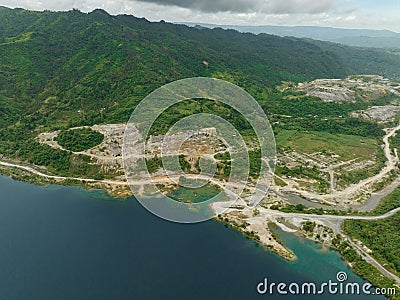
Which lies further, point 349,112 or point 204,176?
point 349,112

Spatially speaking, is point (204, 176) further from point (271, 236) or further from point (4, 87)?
point (4, 87)

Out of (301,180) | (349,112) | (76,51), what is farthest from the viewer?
(76,51)

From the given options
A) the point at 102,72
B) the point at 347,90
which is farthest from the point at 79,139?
the point at 347,90

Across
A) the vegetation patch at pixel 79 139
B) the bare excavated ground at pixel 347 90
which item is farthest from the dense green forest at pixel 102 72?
the bare excavated ground at pixel 347 90

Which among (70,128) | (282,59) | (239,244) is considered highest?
(282,59)

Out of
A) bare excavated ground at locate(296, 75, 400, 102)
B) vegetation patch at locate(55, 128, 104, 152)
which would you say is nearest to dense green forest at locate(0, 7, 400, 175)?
vegetation patch at locate(55, 128, 104, 152)

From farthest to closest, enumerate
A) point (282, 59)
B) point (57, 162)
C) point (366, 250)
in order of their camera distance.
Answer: point (282, 59), point (57, 162), point (366, 250)

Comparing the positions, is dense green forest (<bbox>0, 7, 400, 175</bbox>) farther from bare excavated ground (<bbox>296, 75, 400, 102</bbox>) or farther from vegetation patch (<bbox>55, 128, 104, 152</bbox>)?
bare excavated ground (<bbox>296, 75, 400, 102</bbox>)

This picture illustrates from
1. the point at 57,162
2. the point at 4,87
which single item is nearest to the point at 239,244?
the point at 57,162

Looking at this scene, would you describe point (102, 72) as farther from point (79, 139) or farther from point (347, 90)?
point (347, 90)
